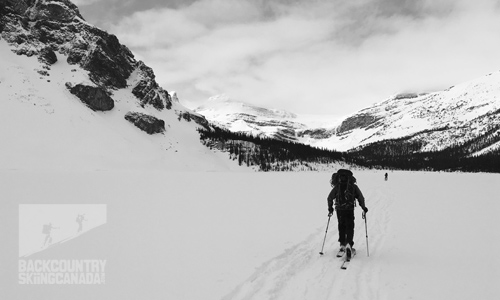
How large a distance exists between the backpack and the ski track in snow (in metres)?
1.59

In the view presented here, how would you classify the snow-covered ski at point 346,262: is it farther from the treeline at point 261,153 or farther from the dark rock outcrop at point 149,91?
the dark rock outcrop at point 149,91

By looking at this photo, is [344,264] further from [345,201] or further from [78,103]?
[78,103]

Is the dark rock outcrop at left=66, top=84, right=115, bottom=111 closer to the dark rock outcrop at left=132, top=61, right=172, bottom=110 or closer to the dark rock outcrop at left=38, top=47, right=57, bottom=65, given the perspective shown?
the dark rock outcrop at left=38, top=47, right=57, bottom=65

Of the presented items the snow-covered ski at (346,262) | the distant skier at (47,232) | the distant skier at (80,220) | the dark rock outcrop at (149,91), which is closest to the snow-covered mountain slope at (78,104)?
the dark rock outcrop at (149,91)

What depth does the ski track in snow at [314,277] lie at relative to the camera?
6105mm

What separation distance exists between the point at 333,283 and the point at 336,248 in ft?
10.3

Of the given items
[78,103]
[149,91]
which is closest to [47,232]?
[78,103]

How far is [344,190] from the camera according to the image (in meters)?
8.77

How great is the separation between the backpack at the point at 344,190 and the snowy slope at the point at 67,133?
186 feet

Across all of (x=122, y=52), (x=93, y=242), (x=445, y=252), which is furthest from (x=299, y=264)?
(x=122, y=52)

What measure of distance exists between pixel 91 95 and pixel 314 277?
108 m

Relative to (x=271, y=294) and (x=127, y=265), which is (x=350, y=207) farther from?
(x=127, y=265)

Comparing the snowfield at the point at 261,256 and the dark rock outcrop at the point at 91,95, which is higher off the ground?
the dark rock outcrop at the point at 91,95

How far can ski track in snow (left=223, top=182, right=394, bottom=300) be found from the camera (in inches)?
240
